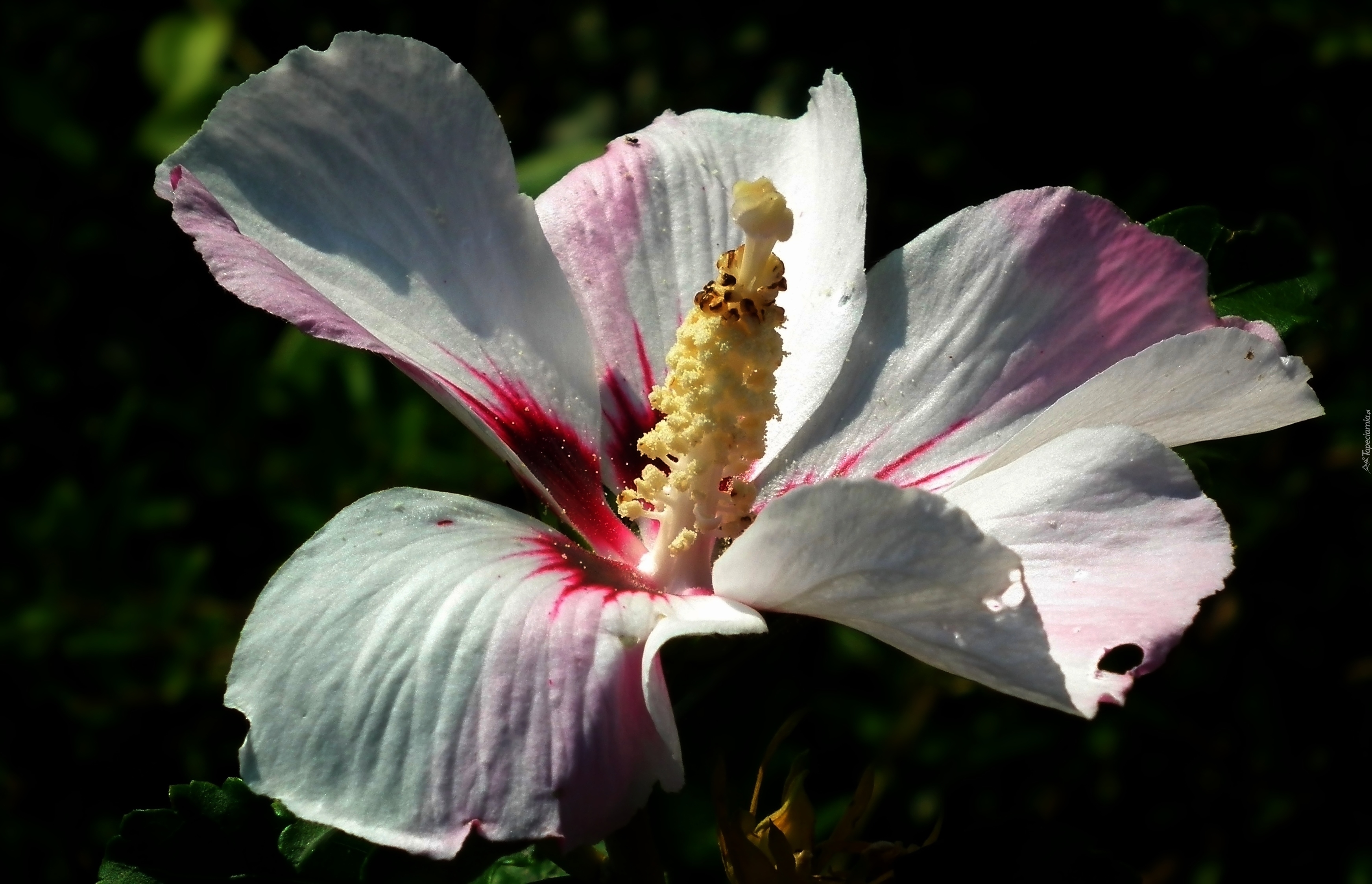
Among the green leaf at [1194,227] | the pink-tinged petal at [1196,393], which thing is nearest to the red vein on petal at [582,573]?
the pink-tinged petal at [1196,393]

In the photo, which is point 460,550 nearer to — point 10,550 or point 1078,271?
point 1078,271

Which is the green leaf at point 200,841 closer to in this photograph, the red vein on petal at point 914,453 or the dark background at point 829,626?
the red vein on petal at point 914,453

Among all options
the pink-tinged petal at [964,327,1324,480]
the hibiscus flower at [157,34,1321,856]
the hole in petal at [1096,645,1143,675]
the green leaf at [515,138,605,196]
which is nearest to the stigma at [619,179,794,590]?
the hibiscus flower at [157,34,1321,856]

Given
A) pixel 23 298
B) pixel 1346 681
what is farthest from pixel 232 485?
pixel 1346 681

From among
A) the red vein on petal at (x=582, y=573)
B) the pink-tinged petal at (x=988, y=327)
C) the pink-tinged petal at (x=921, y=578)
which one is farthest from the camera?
the pink-tinged petal at (x=988, y=327)

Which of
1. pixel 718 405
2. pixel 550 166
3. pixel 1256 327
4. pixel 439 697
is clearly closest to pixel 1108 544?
pixel 1256 327

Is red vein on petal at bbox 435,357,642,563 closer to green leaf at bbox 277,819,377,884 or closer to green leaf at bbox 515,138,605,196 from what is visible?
green leaf at bbox 277,819,377,884
